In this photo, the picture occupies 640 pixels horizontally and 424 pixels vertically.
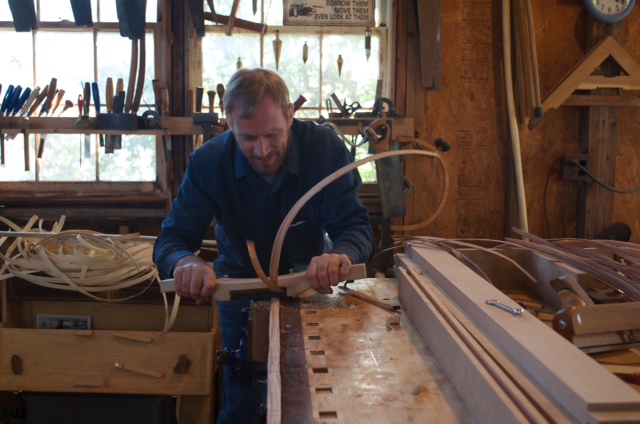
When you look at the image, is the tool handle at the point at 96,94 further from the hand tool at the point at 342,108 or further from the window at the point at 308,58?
the hand tool at the point at 342,108

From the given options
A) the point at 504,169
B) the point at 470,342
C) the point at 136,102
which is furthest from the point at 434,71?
the point at 470,342

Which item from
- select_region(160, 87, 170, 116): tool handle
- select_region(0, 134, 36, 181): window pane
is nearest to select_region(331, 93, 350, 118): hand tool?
select_region(160, 87, 170, 116): tool handle

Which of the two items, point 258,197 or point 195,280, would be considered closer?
point 195,280

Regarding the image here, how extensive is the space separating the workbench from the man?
0.32 m

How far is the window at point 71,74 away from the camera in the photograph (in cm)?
360

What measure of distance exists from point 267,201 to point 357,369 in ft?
3.09

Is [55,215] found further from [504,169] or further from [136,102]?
[504,169]

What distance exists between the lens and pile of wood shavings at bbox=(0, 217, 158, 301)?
2783 mm

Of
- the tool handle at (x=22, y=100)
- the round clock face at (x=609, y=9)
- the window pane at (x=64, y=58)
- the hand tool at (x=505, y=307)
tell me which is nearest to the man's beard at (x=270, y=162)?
the hand tool at (x=505, y=307)

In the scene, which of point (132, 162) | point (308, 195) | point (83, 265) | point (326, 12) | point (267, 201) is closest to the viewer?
point (308, 195)

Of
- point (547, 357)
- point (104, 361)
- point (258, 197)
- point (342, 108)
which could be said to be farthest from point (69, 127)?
point (547, 357)

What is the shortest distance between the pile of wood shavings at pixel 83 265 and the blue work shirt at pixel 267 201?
0.73 meters

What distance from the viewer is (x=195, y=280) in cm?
172

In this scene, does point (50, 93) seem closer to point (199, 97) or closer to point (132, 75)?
point (132, 75)
